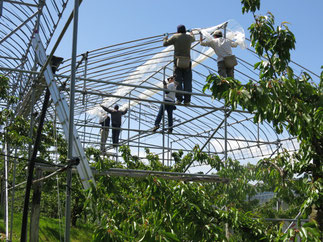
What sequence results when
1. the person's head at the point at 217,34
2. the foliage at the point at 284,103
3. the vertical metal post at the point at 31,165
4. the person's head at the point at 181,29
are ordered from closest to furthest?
the foliage at the point at 284,103, the vertical metal post at the point at 31,165, the person's head at the point at 181,29, the person's head at the point at 217,34

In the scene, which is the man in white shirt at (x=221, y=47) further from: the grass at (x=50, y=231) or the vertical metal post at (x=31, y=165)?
the grass at (x=50, y=231)

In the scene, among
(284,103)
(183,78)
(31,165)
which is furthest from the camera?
(183,78)

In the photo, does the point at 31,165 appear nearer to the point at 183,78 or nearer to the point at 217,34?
the point at 183,78

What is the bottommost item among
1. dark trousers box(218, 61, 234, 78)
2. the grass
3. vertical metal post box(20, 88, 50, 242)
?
the grass

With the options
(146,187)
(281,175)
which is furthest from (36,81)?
(281,175)

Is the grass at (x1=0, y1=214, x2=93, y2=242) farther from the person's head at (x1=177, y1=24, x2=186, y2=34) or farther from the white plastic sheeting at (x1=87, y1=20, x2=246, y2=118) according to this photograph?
the person's head at (x1=177, y1=24, x2=186, y2=34)

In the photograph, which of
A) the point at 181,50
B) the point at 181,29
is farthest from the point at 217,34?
the point at 181,50

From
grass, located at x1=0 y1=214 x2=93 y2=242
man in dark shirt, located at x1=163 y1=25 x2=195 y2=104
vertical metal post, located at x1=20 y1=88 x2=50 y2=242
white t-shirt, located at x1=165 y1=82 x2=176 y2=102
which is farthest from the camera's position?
grass, located at x1=0 y1=214 x2=93 y2=242

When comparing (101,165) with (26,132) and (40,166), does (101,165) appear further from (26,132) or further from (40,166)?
(26,132)

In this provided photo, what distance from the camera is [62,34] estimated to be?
15.7 feet

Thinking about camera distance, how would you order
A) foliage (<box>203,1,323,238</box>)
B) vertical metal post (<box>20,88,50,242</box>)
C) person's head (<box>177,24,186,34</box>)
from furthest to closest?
person's head (<box>177,24,186,34</box>), vertical metal post (<box>20,88,50,242</box>), foliage (<box>203,1,323,238</box>)

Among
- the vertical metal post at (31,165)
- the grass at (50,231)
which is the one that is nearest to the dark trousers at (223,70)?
the vertical metal post at (31,165)

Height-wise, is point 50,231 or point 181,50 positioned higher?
point 181,50

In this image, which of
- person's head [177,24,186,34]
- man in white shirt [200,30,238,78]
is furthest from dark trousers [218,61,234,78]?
person's head [177,24,186,34]
